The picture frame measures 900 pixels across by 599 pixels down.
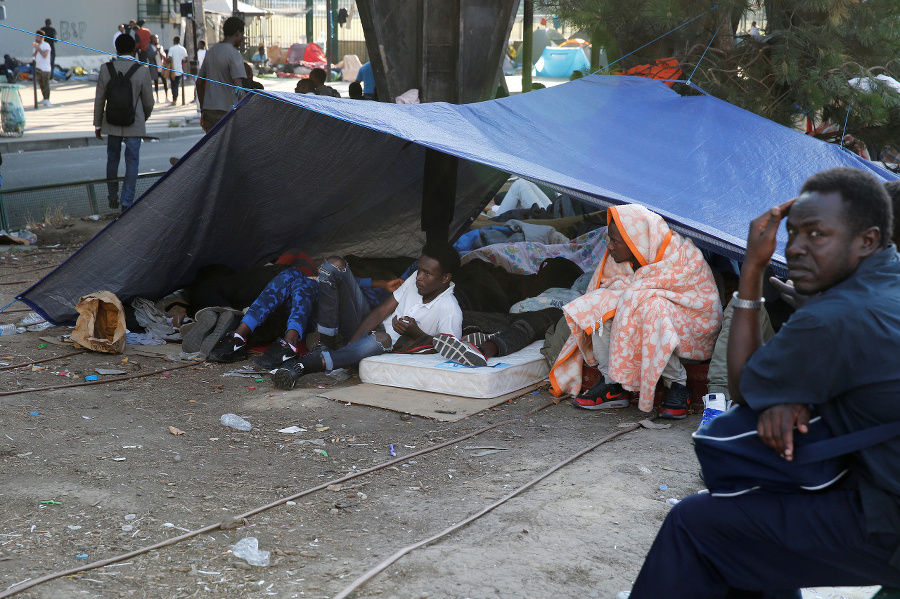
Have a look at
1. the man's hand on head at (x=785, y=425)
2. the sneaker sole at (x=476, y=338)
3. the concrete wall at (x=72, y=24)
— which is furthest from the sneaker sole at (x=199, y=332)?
the concrete wall at (x=72, y=24)

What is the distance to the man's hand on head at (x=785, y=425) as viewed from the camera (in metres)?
1.56

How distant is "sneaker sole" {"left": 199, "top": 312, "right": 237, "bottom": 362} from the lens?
4.88 metres

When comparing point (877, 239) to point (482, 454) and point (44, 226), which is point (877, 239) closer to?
point (482, 454)

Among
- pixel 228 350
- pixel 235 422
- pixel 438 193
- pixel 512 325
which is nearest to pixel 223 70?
pixel 438 193

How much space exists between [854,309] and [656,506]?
161 cm

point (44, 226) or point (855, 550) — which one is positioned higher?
point (855, 550)

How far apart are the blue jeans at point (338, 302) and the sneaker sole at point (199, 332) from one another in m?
Result: 0.67

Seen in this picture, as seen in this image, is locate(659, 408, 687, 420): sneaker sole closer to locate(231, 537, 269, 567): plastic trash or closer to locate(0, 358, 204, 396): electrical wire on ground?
locate(231, 537, 269, 567): plastic trash

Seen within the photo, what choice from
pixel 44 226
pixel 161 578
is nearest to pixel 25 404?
pixel 161 578

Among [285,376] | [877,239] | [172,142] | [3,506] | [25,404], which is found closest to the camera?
[877,239]

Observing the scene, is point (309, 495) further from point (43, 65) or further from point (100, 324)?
point (43, 65)

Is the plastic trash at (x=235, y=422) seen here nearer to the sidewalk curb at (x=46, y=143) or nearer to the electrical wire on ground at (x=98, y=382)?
the electrical wire on ground at (x=98, y=382)

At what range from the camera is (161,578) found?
2412 mm

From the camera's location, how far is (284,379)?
14.4ft
